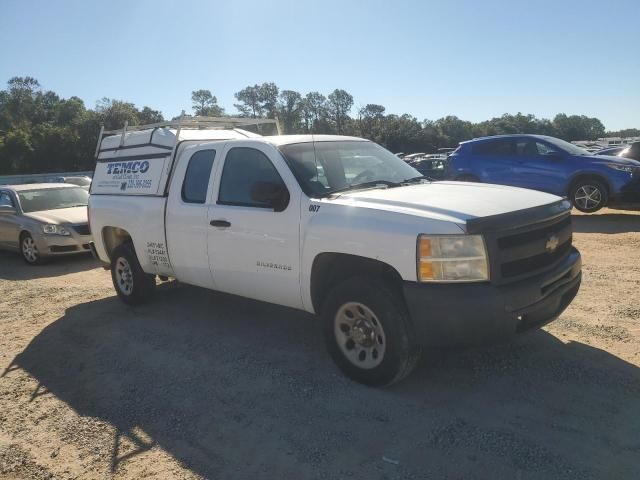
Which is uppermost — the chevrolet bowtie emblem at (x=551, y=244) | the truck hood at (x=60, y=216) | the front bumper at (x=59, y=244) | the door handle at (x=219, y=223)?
the door handle at (x=219, y=223)

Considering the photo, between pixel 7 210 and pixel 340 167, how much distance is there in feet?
27.9

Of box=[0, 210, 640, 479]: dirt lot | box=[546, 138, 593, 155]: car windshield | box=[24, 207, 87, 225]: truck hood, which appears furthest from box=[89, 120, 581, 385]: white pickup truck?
box=[546, 138, 593, 155]: car windshield

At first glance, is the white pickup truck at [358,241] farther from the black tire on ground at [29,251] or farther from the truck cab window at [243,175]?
the black tire on ground at [29,251]

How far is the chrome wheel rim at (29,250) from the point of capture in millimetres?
9523

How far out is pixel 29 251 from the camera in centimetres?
965

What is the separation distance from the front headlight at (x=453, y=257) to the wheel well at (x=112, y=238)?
4455mm

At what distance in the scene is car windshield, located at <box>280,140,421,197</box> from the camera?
4.28 m

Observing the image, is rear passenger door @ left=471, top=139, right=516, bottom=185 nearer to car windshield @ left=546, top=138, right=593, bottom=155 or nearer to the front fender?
car windshield @ left=546, top=138, right=593, bottom=155

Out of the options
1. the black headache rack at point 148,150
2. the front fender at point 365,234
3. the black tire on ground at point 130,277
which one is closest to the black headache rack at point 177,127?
the black headache rack at point 148,150

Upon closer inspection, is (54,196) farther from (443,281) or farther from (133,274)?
(443,281)

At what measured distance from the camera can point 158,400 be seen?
12.7 ft

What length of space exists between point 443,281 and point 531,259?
737 millimetres

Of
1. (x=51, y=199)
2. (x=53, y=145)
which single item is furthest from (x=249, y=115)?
(x=51, y=199)

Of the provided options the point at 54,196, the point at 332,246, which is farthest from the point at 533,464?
the point at 54,196
